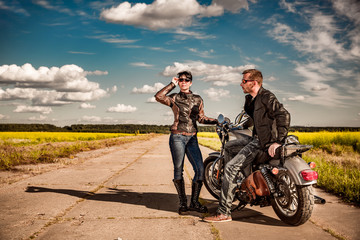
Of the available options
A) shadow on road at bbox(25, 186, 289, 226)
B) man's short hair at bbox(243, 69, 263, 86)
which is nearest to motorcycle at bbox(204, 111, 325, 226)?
shadow on road at bbox(25, 186, 289, 226)

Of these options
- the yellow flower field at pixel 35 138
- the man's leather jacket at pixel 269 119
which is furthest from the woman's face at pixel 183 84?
the yellow flower field at pixel 35 138

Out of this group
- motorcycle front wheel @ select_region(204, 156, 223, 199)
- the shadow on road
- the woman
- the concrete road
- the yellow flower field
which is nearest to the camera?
the concrete road

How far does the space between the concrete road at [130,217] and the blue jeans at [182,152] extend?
0.61m

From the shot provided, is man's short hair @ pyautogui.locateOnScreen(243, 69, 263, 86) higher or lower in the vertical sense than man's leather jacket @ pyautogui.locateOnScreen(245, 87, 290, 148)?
higher

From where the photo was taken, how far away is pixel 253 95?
3916mm

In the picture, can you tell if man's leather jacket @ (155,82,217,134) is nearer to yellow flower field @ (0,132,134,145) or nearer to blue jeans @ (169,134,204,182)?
blue jeans @ (169,134,204,182)

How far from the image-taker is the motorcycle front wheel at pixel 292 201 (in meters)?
3.38

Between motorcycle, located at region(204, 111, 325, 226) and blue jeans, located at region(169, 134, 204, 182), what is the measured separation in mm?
598

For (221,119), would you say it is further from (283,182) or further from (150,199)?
(150,199)

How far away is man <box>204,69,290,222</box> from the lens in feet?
11.4

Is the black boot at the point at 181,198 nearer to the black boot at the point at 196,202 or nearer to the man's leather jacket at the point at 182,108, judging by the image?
the black boot at the point at 196,202

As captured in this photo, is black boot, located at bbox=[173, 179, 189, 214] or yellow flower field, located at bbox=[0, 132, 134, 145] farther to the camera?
yellow flower field, located at bbox=[0, 132, 134, 145]

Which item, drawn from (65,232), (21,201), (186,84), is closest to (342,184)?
(186,84)

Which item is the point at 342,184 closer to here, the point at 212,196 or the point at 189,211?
the point at 212,196
